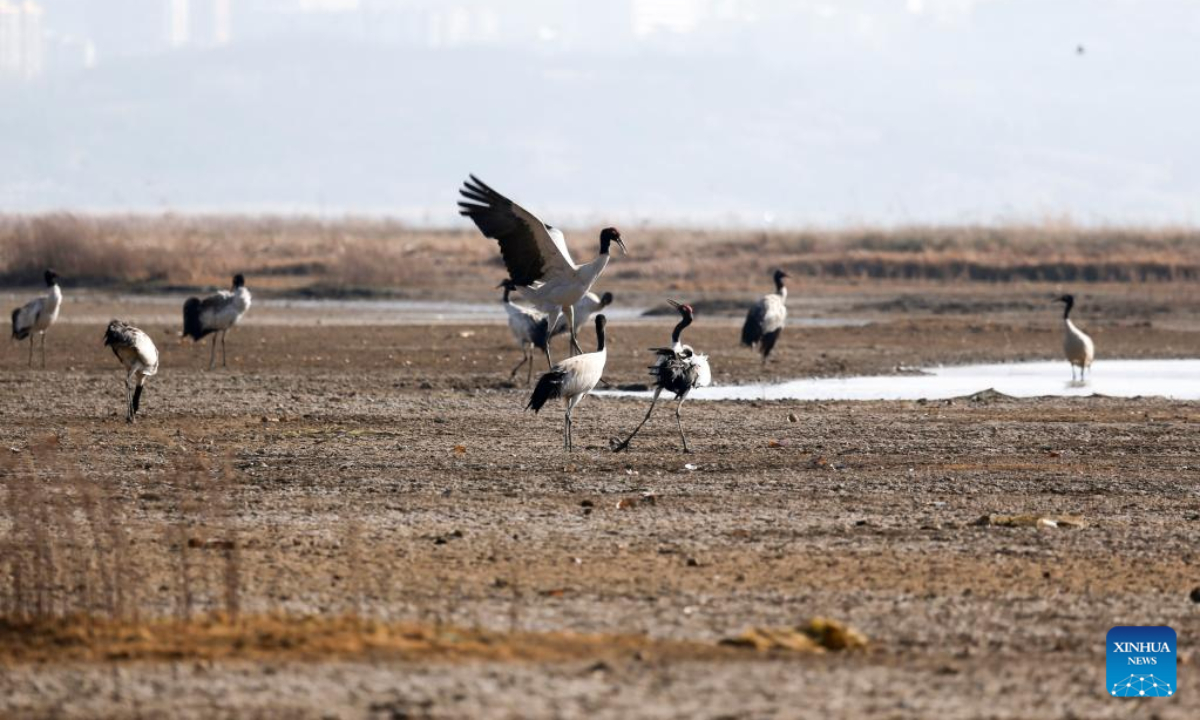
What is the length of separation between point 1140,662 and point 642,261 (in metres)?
47.3

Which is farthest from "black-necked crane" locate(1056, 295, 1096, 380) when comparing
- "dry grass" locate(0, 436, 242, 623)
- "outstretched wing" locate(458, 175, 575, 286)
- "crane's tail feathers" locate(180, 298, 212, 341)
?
"dry grass" locate(0, 436, 242, 623)

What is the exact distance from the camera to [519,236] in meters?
17.3

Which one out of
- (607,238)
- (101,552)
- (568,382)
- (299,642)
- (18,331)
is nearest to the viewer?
(299,642)

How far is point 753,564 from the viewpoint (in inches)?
381

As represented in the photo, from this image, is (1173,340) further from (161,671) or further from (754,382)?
(161,671)

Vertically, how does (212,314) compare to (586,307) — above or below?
below

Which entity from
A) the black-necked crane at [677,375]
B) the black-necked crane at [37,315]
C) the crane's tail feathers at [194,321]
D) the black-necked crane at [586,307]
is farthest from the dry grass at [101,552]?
the crane's tail feathers at [194,321]

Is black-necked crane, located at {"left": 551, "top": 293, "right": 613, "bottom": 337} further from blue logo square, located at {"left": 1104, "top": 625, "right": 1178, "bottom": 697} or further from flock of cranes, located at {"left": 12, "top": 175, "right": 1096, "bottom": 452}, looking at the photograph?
blue logo square, located at {"left": 1104, "top": 625, "right": 1178, "bottom": 697}

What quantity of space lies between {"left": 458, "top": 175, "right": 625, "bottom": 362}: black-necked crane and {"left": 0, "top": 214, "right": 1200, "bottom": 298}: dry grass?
24198mm

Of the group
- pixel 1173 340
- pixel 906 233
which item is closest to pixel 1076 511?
pixel 1173 340

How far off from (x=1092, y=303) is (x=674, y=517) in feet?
94.9

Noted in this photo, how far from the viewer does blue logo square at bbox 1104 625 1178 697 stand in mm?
7012

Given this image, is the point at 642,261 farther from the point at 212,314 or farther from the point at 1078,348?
the point at 1078,348

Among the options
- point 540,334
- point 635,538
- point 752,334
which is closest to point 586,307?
point 540,334
